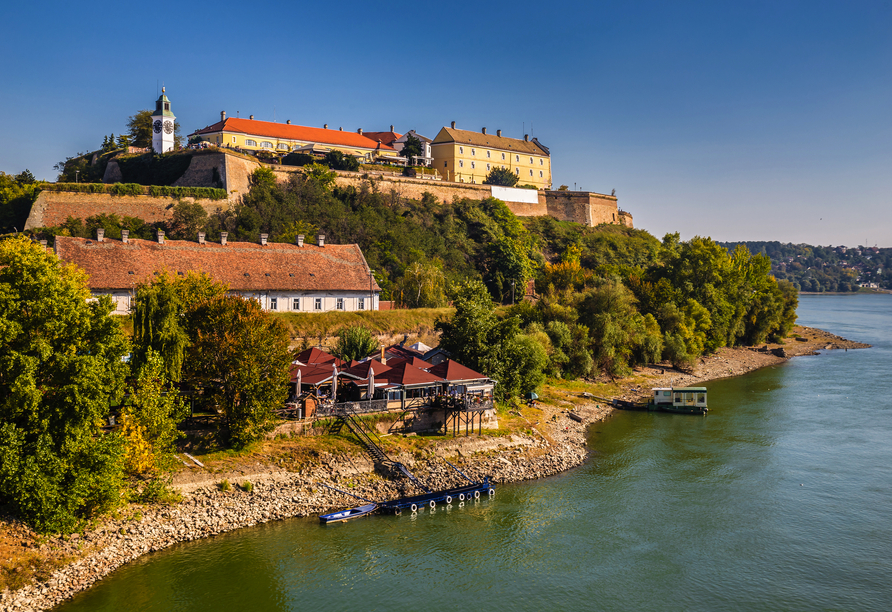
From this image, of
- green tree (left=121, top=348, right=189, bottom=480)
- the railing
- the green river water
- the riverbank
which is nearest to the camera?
the riverbank

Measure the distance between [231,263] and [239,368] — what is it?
662 inches

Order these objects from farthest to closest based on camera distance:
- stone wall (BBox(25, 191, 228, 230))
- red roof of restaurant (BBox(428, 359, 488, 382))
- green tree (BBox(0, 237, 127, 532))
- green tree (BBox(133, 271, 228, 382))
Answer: stone wall (BBox(25, 191, 228, 230)) < red roof of restaurant (BBox(428, 359, 488, 382)) < green tree (BBox(133, 271, 228, 382)) < green tree (BBox(0, 237, 127, 532))

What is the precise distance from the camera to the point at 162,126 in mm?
54219

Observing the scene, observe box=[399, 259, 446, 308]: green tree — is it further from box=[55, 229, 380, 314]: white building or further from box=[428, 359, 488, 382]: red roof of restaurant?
box=[428, 359, 488, 382]: red roof of restaurant

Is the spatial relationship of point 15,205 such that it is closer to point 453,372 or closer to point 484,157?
point 453,372

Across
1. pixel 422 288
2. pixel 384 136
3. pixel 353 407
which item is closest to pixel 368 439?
pixel 353 407

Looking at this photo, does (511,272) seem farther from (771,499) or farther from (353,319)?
(771,499)

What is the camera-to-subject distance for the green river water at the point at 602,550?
18531 mm

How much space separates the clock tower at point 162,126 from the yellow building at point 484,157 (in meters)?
32.4

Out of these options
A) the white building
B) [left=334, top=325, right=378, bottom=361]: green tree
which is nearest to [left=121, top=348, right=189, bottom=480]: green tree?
[left=334, top=325, right=378, bottom=361]: green tree

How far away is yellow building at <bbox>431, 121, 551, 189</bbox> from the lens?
77.4m

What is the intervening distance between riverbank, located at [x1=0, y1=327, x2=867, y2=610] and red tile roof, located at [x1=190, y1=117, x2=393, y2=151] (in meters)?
45.5

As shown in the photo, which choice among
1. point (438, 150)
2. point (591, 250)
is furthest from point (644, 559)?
point (438, 150)

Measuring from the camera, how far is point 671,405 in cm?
4012
